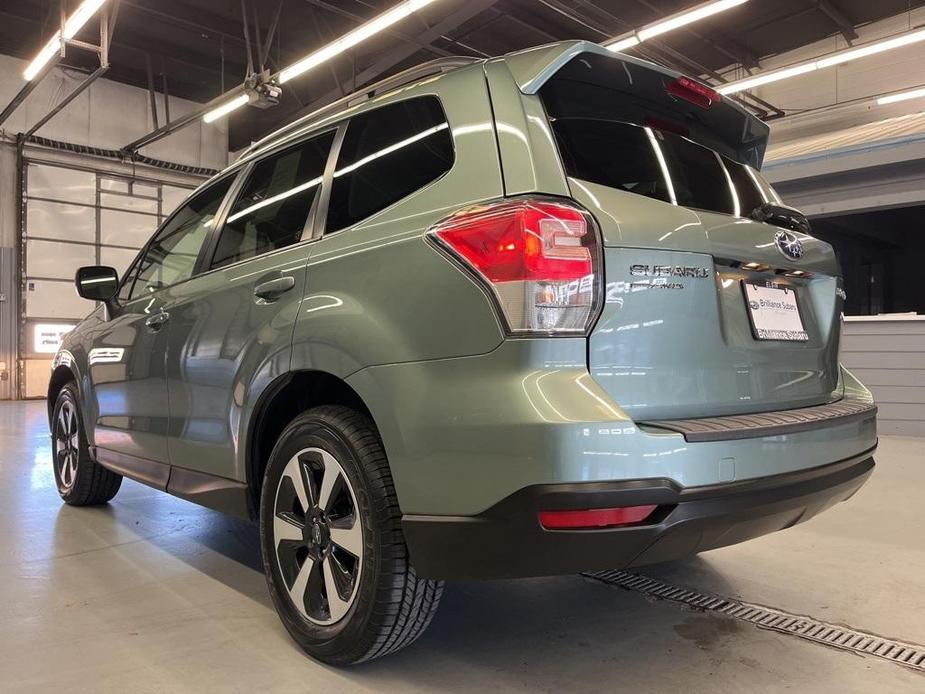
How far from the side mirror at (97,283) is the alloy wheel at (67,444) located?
738 mm

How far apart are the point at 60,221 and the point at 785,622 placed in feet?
51.6

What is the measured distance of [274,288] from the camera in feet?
7.11

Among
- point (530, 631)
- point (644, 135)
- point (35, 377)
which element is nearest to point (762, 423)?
point (644, 135)

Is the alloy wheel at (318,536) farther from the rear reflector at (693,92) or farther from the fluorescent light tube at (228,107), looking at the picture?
the fluorescent light tube at (228,107)

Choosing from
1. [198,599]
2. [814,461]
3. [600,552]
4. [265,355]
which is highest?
[265,355]

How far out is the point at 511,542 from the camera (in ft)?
4.94

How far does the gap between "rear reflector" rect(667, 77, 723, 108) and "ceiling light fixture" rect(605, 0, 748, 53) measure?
5.49 meters

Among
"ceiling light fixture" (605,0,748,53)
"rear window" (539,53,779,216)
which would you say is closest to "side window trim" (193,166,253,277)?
"rear window" (539,53,779,216)

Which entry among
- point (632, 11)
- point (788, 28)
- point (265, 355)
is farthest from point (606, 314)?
point (788, 28)

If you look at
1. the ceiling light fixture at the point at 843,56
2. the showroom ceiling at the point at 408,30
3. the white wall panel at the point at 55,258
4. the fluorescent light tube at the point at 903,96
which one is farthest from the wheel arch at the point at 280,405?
the white wall panel at the point at 55,258

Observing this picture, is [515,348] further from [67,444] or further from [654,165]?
[67,444]

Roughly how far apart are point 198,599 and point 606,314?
184 cm

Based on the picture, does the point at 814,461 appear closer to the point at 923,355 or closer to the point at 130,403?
the point at 130,403

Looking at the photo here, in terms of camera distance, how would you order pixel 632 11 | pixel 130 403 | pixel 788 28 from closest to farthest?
pixel 130 403 < pixel 632 11 < pixel 788 28
